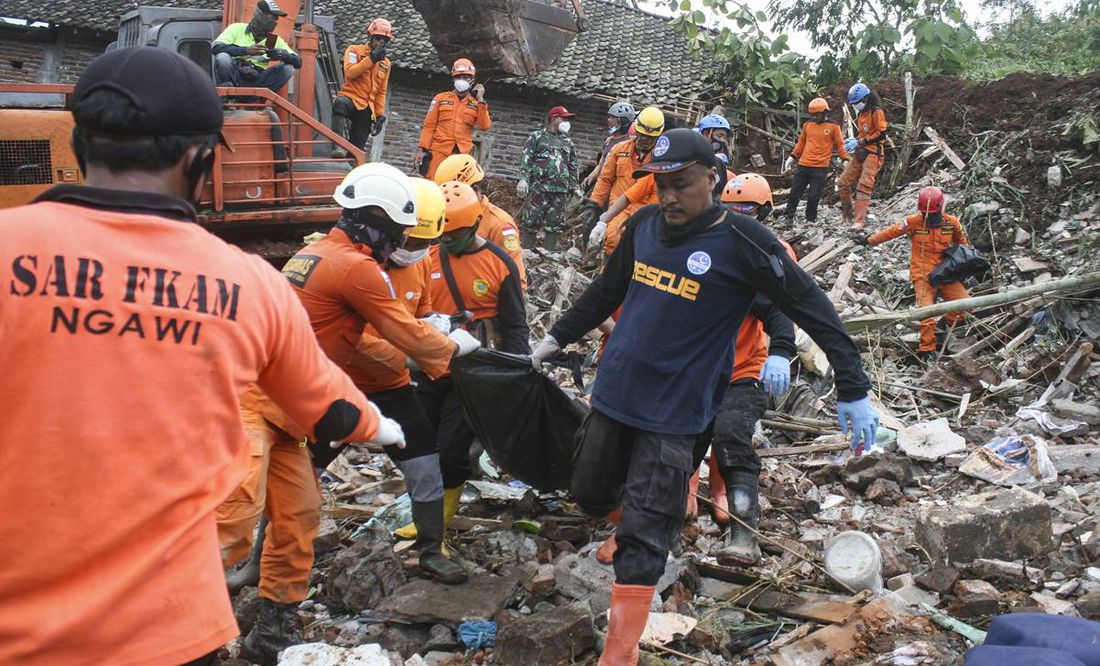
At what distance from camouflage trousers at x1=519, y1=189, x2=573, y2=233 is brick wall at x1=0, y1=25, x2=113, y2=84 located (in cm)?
1305

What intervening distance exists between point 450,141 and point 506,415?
872 cm

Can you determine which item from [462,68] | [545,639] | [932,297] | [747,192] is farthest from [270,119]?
[932,297]

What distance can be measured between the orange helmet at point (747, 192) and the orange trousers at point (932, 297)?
4675 millimetres

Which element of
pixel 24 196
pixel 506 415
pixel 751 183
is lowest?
pixel 506 415

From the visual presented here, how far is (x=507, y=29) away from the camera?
9.45m

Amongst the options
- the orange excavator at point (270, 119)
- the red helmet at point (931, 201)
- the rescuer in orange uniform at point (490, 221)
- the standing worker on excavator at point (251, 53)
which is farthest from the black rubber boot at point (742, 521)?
the standing worker on excavator at point (251, 53)

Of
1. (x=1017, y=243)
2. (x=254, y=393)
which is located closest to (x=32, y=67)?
(x=1017, y=243)

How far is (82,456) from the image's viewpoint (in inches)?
65.6

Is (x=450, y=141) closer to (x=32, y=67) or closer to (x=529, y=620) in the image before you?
(x=529, y=620)

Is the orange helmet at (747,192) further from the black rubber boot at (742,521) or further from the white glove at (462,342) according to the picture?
the white glove at (462,342)

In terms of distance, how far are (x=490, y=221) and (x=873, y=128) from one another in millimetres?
9921

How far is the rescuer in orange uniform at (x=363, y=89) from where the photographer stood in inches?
468

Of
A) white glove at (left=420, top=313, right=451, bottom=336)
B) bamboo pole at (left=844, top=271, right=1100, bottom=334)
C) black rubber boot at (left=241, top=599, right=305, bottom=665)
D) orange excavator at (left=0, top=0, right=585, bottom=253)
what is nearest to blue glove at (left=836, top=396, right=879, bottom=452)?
white glove at (left=420, top=313, right=451, bottom=336)

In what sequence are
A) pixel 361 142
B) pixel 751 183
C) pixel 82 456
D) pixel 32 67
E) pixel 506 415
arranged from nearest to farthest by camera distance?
1. pixel 82 456
2. pixel 506 415
3. pixel 751 183
4. pixel 361 142
5. pixel 32 67
